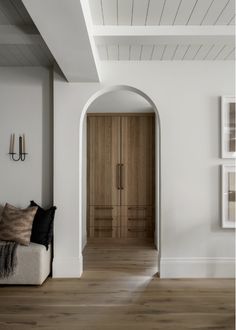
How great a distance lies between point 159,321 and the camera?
2852 millimetres

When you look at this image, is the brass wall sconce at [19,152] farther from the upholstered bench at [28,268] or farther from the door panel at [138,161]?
the door panel at [138,161]

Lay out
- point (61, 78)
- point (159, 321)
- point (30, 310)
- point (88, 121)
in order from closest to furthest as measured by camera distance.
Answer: point (159, 321) < point (30, 310) < point (61, 78) < point (88, 121)

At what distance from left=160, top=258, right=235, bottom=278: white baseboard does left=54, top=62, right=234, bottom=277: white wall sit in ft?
0.23

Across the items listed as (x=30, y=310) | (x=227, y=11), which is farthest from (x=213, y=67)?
(x=30, y=310)

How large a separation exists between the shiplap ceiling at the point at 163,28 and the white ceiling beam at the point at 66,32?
0.28m

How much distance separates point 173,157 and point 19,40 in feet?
6.94

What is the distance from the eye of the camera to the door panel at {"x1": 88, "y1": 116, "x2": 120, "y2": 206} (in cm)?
655

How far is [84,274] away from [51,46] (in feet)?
8.72

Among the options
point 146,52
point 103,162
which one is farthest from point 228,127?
point 103,162

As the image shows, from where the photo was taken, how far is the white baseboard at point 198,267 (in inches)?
158

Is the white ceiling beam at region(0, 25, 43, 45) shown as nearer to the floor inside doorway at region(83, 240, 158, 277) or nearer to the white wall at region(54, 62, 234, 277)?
the white wall at region(54, 62, 234, 277)

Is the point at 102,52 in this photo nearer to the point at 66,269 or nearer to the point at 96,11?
the point at 96,11

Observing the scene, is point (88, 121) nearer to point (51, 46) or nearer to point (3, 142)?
point (3, 142)

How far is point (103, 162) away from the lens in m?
6.55
